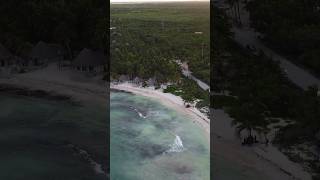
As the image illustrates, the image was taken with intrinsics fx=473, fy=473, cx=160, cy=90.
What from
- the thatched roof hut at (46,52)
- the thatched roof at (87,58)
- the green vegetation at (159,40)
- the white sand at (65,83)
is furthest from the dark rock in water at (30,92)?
the green vegetation at (159,40)

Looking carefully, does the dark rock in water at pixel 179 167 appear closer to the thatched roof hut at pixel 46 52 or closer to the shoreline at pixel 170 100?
the shoreline at pixel 170 100

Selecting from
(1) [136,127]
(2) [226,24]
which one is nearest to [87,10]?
(2) [226,24]

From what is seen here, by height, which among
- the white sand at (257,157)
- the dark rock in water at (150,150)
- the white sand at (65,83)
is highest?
the white sand at (65,83)

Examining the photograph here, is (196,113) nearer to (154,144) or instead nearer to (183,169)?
(154,144)

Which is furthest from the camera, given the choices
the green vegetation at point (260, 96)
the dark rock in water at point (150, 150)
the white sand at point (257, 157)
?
the dark rock in water at point (150, 150)

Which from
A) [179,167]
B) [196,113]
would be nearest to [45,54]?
[196,113]
